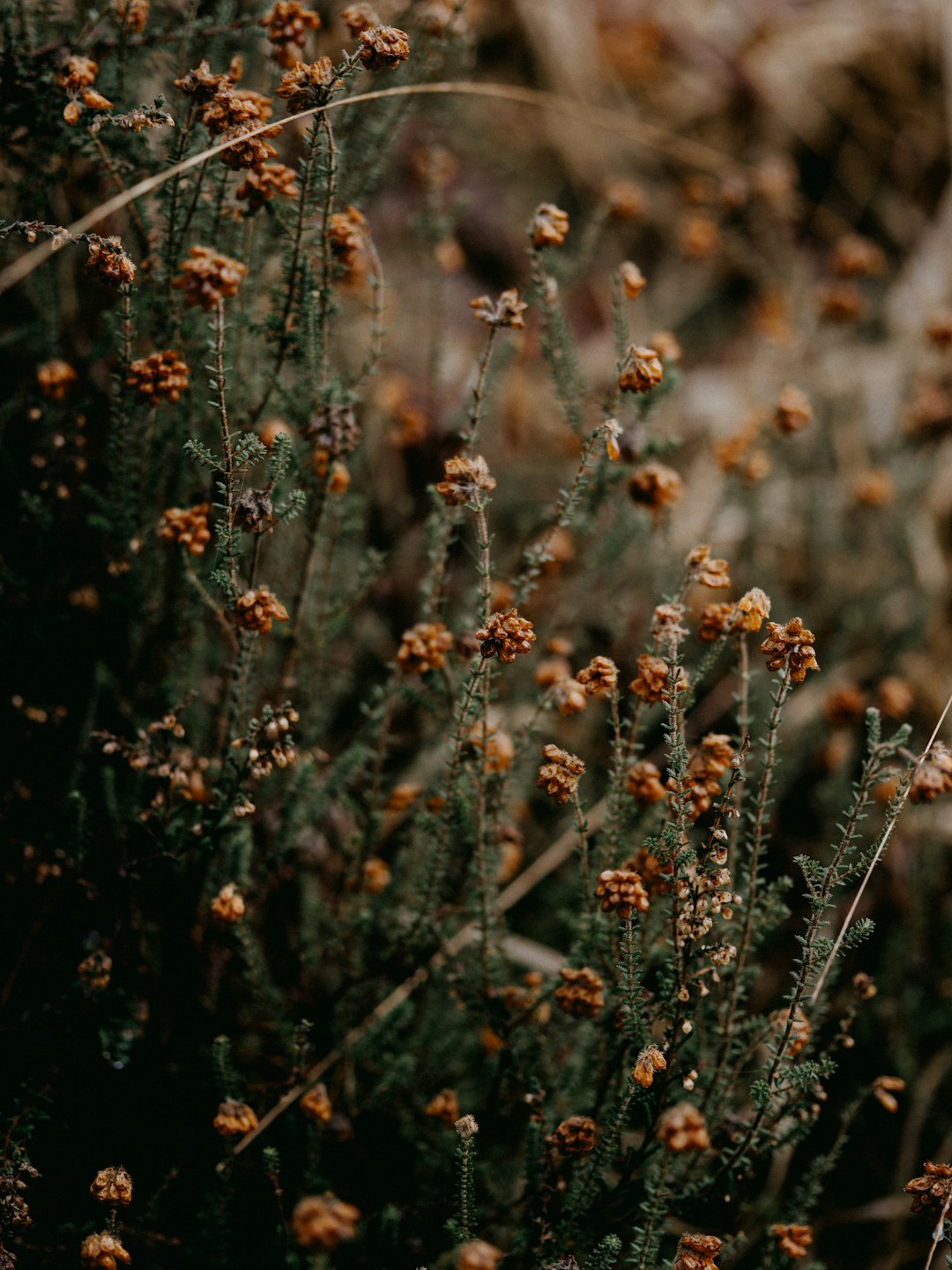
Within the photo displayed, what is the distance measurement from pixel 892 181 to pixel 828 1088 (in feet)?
11.9

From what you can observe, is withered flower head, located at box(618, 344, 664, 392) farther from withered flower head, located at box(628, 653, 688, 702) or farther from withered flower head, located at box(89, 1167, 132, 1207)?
withered flower head, located at box(89, 1167, 132, 1207)

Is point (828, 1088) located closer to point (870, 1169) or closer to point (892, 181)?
point (870, 1169)

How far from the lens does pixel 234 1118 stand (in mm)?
1249

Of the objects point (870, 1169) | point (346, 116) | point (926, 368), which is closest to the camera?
A: point (346, 116)

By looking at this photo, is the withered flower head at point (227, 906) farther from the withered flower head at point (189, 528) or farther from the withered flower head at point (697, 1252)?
the withered flower head at point (697, 1252)

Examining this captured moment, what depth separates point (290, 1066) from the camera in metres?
1.55

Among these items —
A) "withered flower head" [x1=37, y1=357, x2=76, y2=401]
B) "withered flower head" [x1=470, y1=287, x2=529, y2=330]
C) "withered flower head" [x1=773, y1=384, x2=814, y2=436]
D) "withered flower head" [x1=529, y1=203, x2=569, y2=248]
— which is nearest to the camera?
"withered flower head" [x1=470, y1=287, x2=529, y2=330]

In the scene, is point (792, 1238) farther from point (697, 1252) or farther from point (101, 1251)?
point (101, 1251)

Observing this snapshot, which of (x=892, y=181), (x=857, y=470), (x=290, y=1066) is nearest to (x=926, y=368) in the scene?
(x=857, y=470)

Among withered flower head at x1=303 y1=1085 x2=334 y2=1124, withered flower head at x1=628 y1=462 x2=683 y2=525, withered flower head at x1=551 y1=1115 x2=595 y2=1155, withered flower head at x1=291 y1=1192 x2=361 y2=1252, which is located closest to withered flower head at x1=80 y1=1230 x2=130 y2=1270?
withered flower head at x1=303 y1=1085 x2=334 y2=1124

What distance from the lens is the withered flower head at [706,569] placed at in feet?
4.31

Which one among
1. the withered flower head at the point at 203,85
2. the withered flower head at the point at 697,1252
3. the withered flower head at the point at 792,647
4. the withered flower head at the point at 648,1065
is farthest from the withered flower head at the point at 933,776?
the withered flower head at the point at 203,85

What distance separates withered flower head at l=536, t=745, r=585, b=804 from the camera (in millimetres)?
1214

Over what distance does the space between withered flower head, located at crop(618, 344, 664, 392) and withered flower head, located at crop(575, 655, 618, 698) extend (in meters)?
0.39
